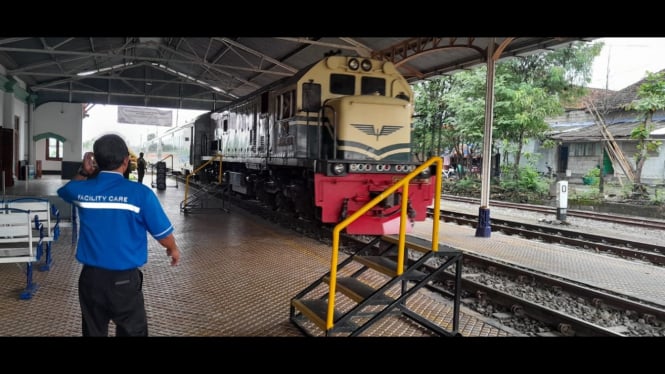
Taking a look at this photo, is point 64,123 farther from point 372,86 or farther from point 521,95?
point 372,86

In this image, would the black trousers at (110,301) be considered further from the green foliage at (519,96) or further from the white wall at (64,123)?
the white wall at (64,123)

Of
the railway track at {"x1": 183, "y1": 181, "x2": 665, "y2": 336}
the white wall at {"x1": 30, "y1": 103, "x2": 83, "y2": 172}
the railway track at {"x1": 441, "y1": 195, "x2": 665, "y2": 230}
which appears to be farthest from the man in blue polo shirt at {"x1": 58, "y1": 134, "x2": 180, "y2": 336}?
the white wall at {"x1": 30, "y1": 103, "x2": 83, "y2": 172}

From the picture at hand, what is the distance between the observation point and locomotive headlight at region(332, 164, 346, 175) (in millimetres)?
7750

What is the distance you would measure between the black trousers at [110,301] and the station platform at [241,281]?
1.39 m

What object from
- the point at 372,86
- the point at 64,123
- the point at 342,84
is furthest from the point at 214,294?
the point at 64,123

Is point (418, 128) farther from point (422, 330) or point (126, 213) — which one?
point (126, 213)

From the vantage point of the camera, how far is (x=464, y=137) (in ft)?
72.6

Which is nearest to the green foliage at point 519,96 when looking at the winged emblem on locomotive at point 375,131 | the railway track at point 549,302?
the winged emblem on locomotive at point 375,131

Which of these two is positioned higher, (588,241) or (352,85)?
(352,85)

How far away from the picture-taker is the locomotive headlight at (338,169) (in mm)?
7750

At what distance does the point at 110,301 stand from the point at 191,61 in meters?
17.7

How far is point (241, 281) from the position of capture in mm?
6098
